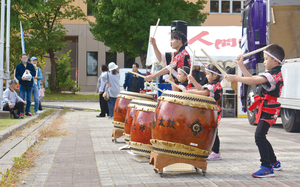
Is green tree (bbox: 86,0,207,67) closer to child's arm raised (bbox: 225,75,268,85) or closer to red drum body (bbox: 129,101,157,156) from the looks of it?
red drum body (bbox: 129,101,157,156)

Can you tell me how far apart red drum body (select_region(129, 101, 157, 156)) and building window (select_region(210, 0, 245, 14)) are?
34088 millimetres

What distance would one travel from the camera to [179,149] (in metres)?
4.86

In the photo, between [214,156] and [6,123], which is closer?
[214,156]

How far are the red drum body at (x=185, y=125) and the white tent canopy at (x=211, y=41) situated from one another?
1129 cm

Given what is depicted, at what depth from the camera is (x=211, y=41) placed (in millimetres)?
16688

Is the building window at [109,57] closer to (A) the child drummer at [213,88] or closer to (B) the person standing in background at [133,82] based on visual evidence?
(B) the person standing in background at [133,82]

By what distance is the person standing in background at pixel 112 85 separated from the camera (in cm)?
1343

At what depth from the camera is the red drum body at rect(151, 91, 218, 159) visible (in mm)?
4777

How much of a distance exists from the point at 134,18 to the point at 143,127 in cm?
2252

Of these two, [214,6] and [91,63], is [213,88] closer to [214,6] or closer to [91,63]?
[214,6]

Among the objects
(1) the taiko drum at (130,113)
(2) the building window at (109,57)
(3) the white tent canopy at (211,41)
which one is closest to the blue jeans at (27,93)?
(3) the white tent canopy at (211,41)

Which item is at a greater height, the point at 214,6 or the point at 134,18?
the point at 214,6

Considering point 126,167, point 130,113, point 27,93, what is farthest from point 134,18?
point 126,167

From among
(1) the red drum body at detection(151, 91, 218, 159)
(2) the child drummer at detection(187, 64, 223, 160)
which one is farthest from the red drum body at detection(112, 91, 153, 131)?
(1) the red drum body at detection(151, 91, 218, 159)
